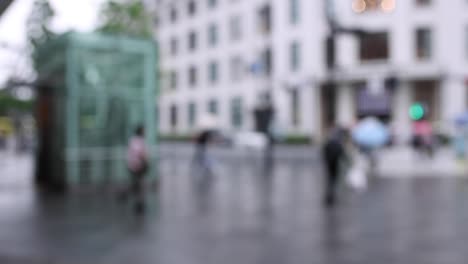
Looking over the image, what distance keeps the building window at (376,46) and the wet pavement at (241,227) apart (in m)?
21.7

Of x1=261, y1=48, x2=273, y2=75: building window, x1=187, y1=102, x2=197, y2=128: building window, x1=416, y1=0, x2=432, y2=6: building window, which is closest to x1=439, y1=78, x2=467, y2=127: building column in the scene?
x1=416, y1=0, x2=432, y2=6: building window

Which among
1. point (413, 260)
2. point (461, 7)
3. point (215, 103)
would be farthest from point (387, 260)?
point (215, 103)

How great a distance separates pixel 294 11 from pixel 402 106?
10.7 m

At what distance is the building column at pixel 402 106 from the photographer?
105ft

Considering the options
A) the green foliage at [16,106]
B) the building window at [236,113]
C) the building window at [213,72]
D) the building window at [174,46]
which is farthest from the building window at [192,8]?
the green foliage at [16,106]

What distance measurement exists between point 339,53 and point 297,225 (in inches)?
1068

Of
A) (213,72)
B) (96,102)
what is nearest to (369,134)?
(96,102)

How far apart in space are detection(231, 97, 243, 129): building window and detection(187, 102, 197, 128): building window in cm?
631

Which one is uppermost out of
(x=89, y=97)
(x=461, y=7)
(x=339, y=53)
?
(x=461, y=7)

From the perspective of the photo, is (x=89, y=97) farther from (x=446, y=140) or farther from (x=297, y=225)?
(x=446, y=140)

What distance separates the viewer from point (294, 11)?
122 feet

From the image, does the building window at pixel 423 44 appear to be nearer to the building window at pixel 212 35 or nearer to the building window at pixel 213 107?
the building window at pixel 213 107

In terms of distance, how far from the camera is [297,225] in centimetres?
773

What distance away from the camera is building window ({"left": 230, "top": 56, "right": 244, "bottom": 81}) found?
145 feet
